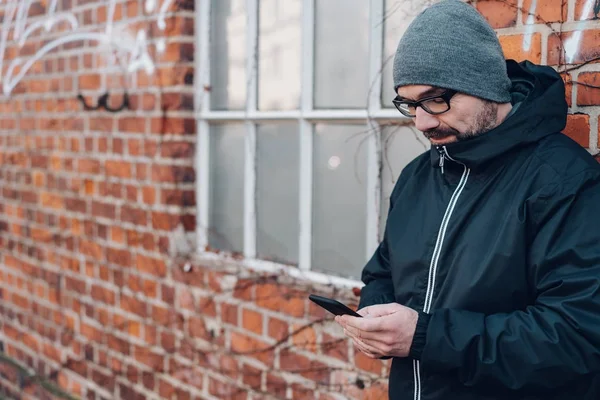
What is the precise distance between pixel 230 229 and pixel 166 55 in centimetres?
85

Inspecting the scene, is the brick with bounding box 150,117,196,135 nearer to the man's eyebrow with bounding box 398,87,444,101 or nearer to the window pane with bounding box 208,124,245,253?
the window pane with bounding box 208,124,245,253

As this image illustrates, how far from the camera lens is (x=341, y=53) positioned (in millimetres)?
2793

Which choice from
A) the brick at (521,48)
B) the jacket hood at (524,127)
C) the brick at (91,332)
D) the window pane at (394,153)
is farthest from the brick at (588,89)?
the brick at (91,332)

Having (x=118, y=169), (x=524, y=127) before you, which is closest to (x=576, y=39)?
(x=524, y=127)

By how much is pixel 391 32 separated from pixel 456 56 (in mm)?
883

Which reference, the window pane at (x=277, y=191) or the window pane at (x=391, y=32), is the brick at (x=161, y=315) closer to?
the window pane at (x=277, y=191)

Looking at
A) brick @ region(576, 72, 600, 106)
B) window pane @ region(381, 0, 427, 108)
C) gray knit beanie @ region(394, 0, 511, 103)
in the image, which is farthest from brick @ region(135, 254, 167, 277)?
Result: brick @ region(576, 72, 600, 106)

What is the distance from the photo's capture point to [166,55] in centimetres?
343

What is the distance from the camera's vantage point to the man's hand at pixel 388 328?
1.72m

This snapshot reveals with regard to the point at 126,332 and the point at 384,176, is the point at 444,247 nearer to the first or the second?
the point at 384,176

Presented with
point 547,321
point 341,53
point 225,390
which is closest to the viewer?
point 547,321

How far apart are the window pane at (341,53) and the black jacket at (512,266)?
0.86m

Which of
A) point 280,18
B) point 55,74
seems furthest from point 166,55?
point 55,74

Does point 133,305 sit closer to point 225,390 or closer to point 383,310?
point 225,390
